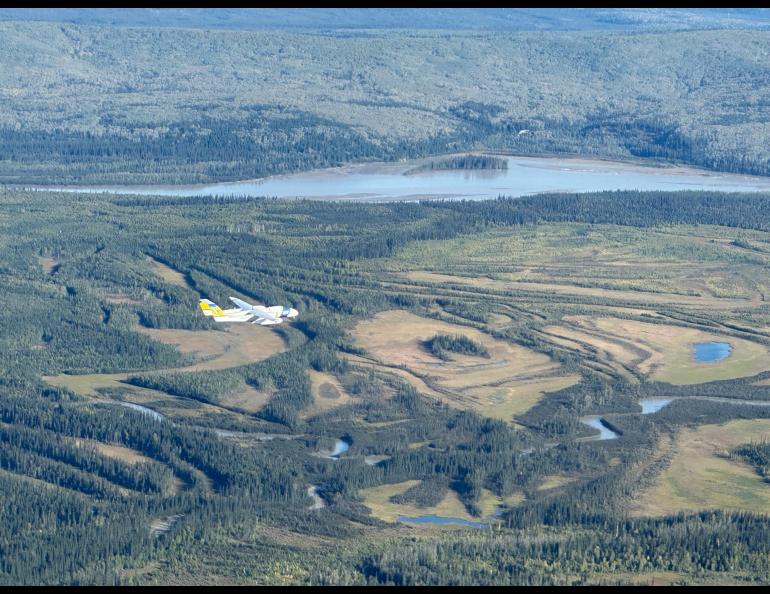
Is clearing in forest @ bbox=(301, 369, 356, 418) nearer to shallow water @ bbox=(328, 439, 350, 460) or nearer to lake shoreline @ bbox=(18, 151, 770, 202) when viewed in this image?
shallow water @ bbox=(328, 439, 350, 460)

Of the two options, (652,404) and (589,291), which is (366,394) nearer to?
(652,404)

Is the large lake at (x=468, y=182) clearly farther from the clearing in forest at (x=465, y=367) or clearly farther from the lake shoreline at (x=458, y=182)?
the clearing in forest at (x=465, y=367)

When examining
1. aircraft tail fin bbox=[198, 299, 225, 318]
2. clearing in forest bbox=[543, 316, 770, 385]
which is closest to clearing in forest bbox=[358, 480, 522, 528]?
clearing in forest bbox=[543, 316, 770, 385]

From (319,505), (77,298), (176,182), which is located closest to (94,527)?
(319,505)

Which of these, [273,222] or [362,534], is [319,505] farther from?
[273,222]

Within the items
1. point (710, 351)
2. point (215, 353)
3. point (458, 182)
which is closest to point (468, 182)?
point (458, 182)

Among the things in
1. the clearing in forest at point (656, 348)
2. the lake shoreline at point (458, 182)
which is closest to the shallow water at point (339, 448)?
the clearing in forest at point (656, 348)

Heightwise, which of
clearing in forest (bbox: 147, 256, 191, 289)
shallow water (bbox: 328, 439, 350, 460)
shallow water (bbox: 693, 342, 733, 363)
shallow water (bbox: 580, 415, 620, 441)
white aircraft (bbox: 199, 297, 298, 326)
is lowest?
clearing in forest (bbox: 147, 256, 191, 289)
